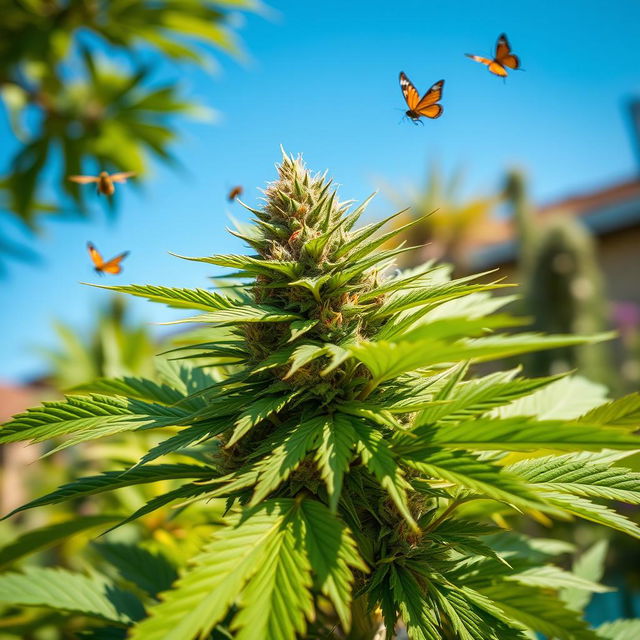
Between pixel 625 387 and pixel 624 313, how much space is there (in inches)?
57.9

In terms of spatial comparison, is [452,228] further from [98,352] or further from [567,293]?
[98,352]

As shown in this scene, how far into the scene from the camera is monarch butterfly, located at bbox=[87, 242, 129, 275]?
957 millimetres

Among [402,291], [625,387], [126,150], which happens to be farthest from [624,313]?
[402,291]

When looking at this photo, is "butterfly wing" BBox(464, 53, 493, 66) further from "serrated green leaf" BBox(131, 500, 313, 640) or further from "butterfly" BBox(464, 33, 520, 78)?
"serrated green leaf" BBox(131, 500, 313, 640)

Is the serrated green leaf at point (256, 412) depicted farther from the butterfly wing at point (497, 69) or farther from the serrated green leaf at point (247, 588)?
the butterfly wing at point (497, 69)

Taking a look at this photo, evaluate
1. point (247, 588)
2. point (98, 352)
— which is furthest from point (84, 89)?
point (247, 588)

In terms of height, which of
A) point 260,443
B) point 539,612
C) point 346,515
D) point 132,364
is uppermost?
point 132,364

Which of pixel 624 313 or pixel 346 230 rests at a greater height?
pixel 624 313

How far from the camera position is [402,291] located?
0.76 metres

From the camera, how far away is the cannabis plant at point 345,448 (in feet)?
1.65

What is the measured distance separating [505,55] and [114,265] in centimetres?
82

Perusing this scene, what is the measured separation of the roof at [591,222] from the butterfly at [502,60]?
6.07 meters

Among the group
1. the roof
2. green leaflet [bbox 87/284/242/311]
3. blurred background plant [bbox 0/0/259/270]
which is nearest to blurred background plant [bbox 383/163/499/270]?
the roof

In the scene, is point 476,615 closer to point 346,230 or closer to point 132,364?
point 346,230
